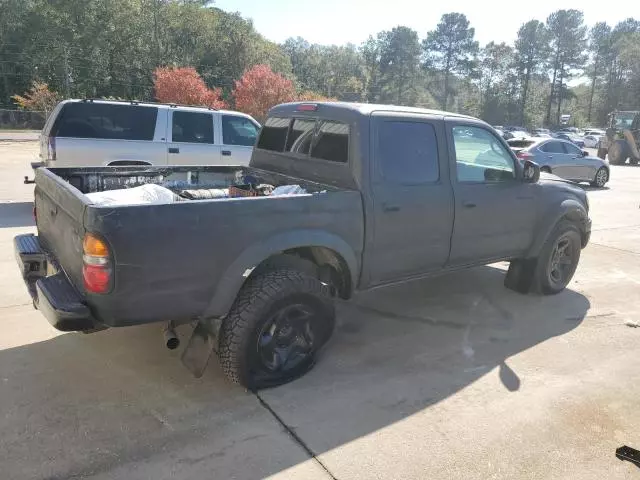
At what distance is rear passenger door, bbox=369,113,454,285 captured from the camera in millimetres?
4074

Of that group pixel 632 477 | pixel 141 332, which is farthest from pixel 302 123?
pixel 632 477

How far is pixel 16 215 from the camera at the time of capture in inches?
356

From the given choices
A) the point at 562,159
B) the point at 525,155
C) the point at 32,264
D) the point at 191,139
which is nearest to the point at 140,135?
the point at 191,139

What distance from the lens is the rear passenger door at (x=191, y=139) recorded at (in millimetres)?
9664

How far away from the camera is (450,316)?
517 centimetres

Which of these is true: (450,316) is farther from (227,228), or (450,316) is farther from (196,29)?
(196,29)

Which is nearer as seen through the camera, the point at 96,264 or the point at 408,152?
the point at 96,264

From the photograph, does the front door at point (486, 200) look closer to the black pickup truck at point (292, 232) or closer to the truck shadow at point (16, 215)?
the black pickup truck at point (292, 232)

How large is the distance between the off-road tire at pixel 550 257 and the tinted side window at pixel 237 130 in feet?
21.4

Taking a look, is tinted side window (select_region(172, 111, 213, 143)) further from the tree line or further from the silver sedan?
the tree line

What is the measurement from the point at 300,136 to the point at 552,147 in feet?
42.5

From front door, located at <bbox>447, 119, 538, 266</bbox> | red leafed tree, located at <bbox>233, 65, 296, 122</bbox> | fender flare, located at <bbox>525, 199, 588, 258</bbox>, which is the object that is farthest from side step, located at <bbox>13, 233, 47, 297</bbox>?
red leafed tree, located at <bbox>233, 65, 296, 122</bbox>

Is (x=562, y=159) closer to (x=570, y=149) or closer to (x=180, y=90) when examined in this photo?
(x=570, y=149)

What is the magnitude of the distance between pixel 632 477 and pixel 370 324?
2.41 m
